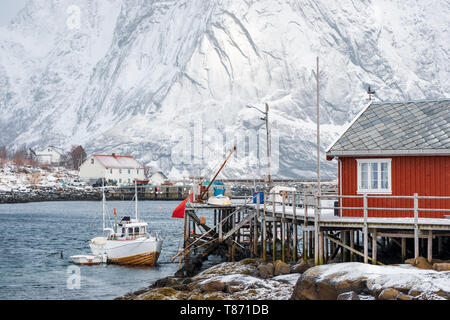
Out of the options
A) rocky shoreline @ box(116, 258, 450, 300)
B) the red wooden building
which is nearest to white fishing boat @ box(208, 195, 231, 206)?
rocky shoreline @ box(116, 258, 450, 300)

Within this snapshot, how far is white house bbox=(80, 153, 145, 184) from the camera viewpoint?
140000mm

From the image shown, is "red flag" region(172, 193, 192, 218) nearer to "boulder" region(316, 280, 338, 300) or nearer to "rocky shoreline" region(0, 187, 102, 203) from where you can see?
"boulder" region(316, 280, 338, 300)

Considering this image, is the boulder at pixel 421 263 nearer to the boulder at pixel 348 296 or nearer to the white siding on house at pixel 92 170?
the boulder at pixel 348 296

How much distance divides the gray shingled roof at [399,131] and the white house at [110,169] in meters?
112

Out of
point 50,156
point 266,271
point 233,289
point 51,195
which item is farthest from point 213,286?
point 50,156

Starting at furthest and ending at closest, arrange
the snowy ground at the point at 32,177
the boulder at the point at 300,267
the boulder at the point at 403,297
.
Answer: the snowy ground at the point at 32,177 → the boulder at the point at 300,267 → the boulder at the point at 403,297

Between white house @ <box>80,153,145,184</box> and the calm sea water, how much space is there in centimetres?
6466

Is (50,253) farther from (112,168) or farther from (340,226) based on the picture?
(112,168)

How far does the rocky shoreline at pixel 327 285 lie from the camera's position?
1969cm

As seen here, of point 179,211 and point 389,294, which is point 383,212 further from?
point 179,211

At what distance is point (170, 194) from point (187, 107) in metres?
65.1

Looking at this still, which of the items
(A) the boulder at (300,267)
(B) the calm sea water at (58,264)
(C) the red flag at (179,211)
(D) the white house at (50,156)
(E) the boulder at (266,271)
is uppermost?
(D) the white house at (50,156)

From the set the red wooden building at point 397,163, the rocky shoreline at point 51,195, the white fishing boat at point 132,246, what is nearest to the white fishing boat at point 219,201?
the white fishing boat at point 132,246

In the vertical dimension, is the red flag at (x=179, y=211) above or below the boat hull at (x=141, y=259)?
above
